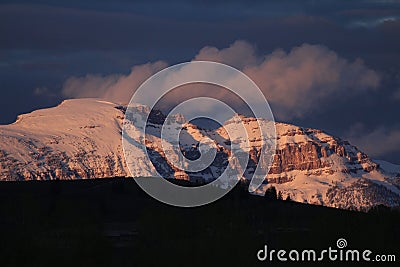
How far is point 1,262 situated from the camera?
181375 millimetres

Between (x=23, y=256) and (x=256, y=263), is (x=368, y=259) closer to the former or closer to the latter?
(x=256, y=263)

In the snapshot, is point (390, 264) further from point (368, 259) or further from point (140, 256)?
point (140, 256)

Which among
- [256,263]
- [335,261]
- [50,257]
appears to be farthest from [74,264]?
[335,261]

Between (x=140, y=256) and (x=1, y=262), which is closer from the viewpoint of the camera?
(x=1, y=262)

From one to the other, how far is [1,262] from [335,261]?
57.7m

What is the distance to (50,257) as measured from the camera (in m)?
188

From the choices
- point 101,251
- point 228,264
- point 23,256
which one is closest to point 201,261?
point 228,264

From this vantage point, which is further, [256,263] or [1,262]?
[256,263]

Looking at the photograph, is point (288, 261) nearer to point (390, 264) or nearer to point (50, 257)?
point (390, 264)

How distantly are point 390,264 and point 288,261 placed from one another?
1835cm

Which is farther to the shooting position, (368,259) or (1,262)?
(368,259)

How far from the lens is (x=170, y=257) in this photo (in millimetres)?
193250

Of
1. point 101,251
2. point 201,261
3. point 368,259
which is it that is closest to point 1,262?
point 101,251

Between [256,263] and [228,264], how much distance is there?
5.28 metres
